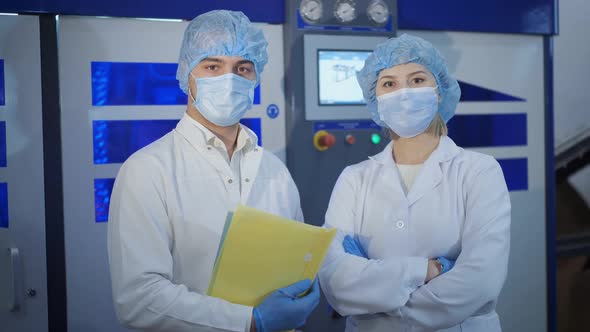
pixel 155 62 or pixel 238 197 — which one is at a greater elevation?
pixel 155 62

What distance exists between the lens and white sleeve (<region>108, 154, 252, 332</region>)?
132 centimetres

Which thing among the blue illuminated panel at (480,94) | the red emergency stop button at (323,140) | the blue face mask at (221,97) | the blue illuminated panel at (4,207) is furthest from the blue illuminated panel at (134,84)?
the blue illuminated panel at (480,94)

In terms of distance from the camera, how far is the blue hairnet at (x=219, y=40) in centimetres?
152

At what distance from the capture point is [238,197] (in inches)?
60.4

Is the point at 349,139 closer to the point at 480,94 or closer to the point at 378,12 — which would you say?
the point at 378,12

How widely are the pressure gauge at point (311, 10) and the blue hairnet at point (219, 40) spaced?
0.65 metres

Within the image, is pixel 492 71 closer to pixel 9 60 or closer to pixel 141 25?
pixel 141 25

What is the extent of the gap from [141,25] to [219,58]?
27.0 inches

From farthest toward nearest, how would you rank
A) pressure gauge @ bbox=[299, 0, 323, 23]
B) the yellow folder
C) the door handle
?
pressure gauge @ bbox=[299, 0, 323, 23] < the door handle < the yellow folder

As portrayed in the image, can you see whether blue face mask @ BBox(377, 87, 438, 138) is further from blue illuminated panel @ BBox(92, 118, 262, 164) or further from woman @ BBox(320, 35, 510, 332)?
blue illuminated panel @ BBox(92, 118, 262, 164)

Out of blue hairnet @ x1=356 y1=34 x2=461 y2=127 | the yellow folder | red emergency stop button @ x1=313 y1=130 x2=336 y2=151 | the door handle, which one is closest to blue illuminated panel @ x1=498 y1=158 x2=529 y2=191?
red emergency stop button @ x1=313 y1=130 x2=336 y2=151

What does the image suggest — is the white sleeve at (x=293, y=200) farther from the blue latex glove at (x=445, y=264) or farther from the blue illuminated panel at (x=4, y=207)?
the blue illuminated panel at (x=4, y=207)

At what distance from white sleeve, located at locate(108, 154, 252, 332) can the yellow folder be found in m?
0.05

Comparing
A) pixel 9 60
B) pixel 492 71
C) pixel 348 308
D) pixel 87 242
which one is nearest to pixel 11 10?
pixel 9 60
